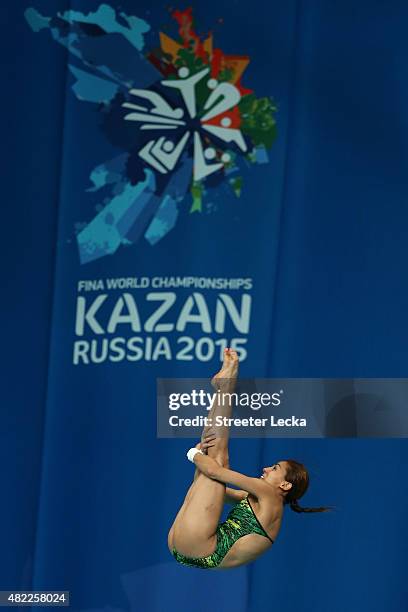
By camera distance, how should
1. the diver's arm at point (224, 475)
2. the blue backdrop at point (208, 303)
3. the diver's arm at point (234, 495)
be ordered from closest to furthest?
the diver's arm at point (224, 475)
the diver's arm at point (234, 495)
the blue backdrop at point (208, 303)

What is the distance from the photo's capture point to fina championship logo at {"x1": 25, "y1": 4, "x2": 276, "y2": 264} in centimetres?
570

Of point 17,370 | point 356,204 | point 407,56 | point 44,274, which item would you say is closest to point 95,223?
point 44,274

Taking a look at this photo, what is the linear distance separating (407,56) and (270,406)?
1904 millimetres

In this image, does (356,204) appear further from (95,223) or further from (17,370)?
(17,370)

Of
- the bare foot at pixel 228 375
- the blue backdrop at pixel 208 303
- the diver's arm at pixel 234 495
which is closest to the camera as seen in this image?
the bare foot at pixel 228 375

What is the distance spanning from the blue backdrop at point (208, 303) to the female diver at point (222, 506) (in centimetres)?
113

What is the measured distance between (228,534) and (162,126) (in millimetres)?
2097


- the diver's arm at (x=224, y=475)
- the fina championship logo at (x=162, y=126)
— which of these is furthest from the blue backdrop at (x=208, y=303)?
the diver's arm at (x=224, y=475)

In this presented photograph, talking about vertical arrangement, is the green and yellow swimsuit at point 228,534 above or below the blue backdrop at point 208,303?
below

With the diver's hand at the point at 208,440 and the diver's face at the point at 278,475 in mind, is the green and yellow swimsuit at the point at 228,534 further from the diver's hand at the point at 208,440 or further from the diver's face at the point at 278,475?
the diver's hand at the point at 208,440

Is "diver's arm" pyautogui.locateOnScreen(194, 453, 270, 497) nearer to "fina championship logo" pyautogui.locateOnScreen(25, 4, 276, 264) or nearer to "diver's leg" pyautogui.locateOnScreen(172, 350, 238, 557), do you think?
"diver's leg" pyautogui.locateOnScreen(172, 350, 238, 557)

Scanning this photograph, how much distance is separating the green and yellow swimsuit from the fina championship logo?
5.40 feet

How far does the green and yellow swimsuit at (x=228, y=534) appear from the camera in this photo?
445cm

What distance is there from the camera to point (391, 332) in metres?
5.77
